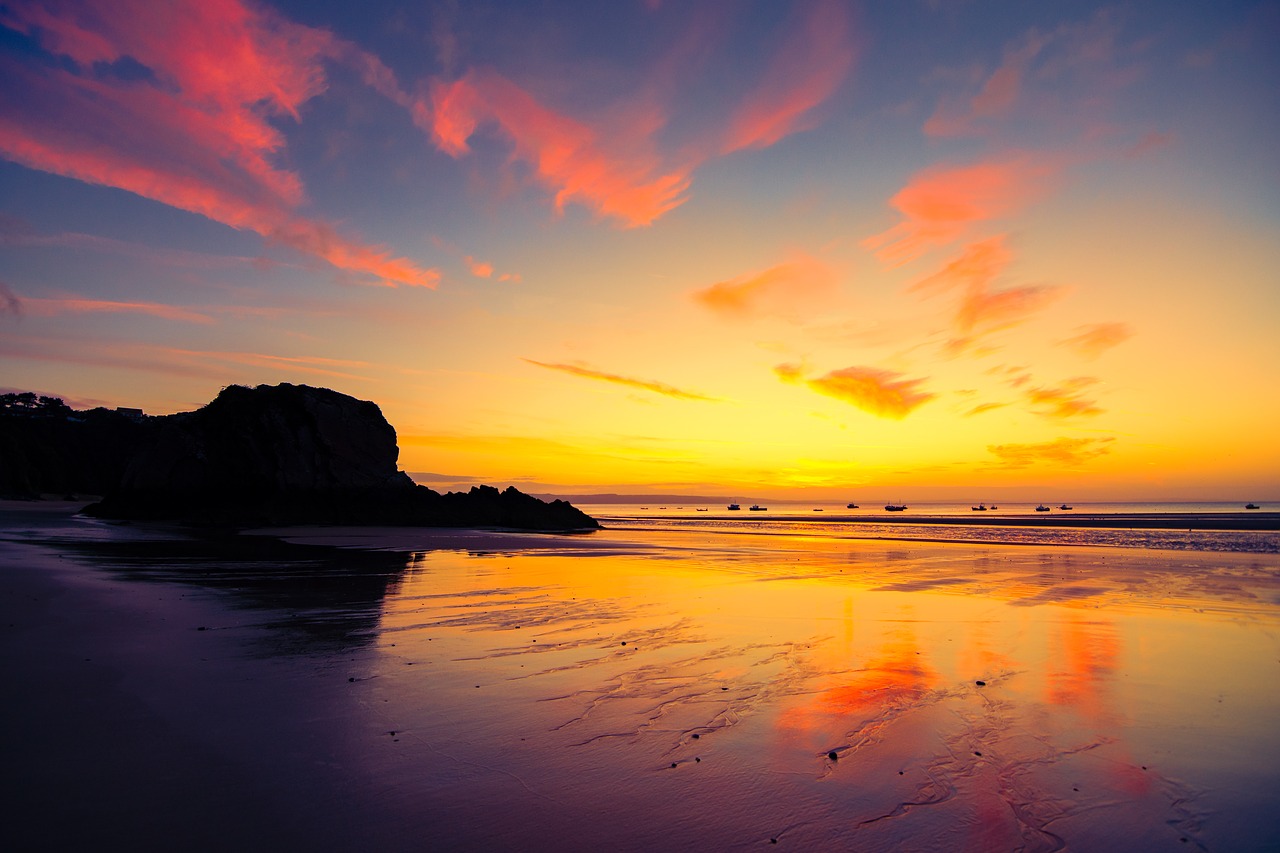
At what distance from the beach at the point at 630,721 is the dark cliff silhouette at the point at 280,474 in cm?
3236

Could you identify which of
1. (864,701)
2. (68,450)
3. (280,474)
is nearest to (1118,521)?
(864,701)

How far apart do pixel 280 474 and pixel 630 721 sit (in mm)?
47030

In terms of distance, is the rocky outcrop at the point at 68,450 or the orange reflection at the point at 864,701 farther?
the rocky outcrop at the point at 68,450

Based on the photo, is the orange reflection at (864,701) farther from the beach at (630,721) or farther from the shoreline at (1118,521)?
the shoreline at (1118,521)

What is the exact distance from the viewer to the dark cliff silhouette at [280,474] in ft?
152

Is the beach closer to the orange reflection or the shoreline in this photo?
the orange reflection

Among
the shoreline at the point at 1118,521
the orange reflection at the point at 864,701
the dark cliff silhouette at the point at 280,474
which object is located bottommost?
the orange reflection at the point at 864,701

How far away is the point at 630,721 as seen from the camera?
22.4 ft

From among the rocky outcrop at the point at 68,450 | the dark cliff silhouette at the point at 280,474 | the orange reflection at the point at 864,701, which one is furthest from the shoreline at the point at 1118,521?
the rocky outcrop at the point at 68,450

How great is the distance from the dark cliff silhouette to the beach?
106ft

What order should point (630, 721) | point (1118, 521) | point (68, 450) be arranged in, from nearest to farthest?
point (630, 721)
point (1118, 521)
point (68, 450)

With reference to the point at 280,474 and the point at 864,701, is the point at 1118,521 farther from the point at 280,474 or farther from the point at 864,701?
the point at 280,474

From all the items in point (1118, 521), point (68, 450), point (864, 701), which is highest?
point (68, 450)

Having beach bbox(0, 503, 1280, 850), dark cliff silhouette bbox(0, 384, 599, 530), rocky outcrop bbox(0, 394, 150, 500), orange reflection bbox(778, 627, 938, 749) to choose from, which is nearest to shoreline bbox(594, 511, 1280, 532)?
dark cliff silhouette bbox(0, 384, 599, 530)
